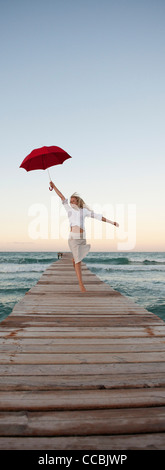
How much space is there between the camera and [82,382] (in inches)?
74.7

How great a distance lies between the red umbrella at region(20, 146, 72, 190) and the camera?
5066 millimetres

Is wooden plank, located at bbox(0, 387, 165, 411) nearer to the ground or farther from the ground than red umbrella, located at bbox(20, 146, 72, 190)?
nearer to the ground

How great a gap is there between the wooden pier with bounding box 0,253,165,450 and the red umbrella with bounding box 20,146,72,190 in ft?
9.39

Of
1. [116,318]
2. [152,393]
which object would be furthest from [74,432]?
[116,318]

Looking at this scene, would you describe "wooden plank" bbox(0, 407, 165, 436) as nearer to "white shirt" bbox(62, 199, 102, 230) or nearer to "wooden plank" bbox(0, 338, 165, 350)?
"wooden plank" bbox(0, 338, 165, 350)

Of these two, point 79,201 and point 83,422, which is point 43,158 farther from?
point 83,422

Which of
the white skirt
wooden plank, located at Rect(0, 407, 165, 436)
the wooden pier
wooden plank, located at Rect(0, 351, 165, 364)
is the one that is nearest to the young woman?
the white skirt

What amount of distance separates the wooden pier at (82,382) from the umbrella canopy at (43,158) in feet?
9.39

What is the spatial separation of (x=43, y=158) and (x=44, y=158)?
20mm

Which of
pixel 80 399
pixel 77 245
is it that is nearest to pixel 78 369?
pixel 80 399

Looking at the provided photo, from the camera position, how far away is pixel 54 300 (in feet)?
15.8
